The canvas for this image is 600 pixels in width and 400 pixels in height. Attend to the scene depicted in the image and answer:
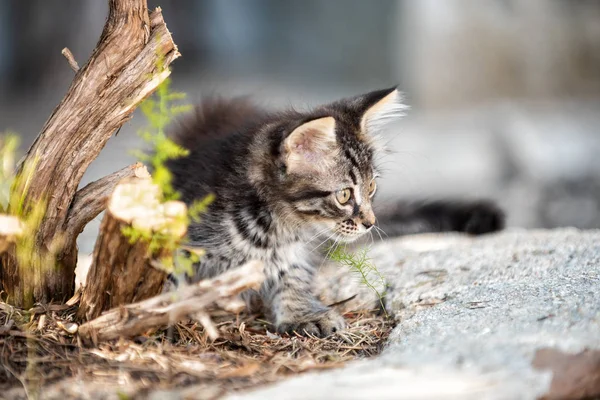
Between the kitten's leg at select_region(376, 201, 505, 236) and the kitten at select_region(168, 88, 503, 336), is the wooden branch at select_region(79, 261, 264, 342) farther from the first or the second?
the kitten's leg at select_region(376, 201, 505, 236)

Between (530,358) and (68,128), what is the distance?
6.25 feet

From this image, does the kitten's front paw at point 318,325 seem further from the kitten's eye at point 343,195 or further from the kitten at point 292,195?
the kitten's eye at point 343,195

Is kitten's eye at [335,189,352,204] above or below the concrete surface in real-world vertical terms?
above

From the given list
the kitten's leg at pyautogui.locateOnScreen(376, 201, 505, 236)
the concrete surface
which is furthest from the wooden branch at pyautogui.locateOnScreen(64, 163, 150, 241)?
the kitten's leg at pyautogui.locateOnScreen(376, 201, 505, 236)

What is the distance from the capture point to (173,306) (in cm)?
243

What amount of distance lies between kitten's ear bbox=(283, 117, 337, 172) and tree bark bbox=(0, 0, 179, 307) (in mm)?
718

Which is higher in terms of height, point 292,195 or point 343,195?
point 292,195

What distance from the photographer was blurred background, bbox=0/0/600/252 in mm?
8805

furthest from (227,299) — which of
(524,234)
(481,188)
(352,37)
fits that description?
(352,37)

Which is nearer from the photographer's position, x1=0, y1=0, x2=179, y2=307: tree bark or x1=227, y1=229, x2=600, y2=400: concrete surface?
x1=227, y1=229, x2=600, y2=400: concrete surface

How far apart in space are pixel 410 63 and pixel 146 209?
25.6ft

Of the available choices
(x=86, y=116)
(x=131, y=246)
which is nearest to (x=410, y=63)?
(x=86, y=116)

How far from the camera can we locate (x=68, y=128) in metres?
2.83

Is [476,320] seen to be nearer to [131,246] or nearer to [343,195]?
[343,195]
